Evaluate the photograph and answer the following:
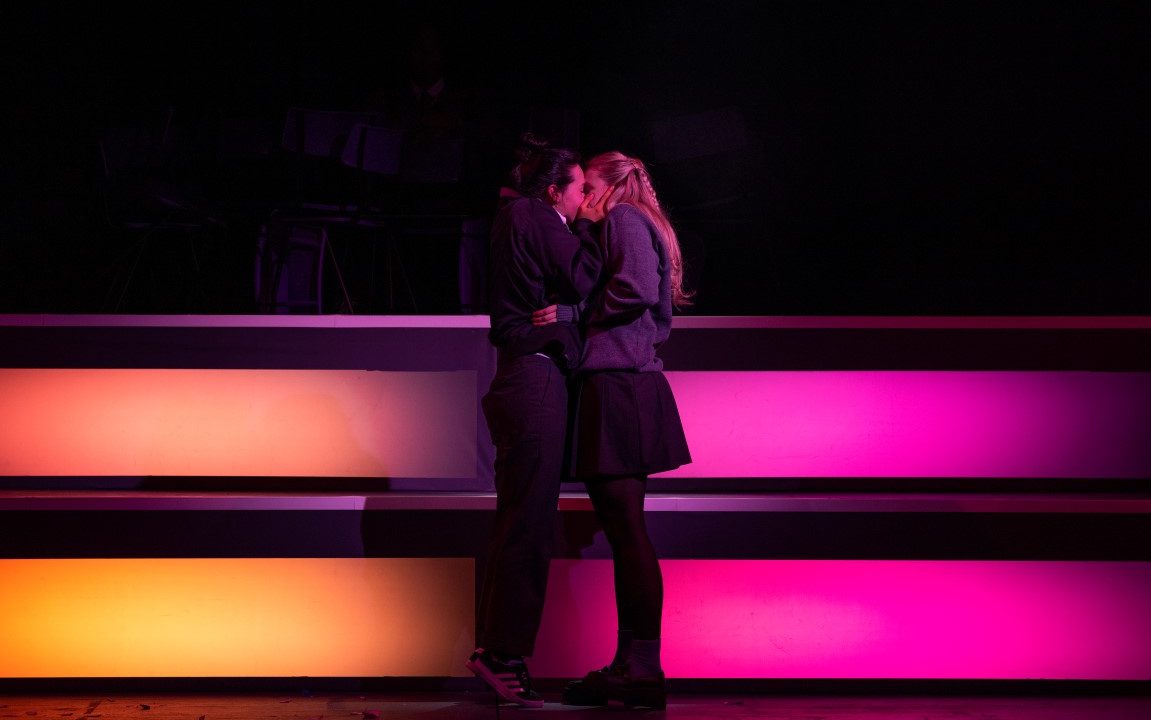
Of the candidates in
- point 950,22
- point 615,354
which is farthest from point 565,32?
point 615,354

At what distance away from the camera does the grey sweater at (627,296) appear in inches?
113

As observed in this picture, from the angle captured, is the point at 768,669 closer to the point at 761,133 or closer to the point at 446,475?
the point at 446,475

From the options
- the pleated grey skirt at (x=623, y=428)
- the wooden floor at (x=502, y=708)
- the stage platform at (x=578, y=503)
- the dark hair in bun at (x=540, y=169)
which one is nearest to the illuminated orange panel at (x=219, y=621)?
the stage platform at (x=578, y=503)

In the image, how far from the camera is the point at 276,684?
3.33 m

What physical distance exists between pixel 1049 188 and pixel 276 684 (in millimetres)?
4383

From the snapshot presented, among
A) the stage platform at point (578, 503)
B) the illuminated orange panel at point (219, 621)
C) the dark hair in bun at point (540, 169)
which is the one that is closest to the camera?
the dark hair in bun at point (540, 169)

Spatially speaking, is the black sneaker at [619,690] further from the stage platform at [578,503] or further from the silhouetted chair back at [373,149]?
the silhouetted chair back at [373,149]

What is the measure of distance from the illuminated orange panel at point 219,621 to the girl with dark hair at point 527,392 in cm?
49

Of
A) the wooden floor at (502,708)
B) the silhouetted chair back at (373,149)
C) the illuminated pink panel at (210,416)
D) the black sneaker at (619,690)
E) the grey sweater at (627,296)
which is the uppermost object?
the silhouetted chair back at (373,149)

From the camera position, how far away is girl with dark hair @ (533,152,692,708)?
285cm

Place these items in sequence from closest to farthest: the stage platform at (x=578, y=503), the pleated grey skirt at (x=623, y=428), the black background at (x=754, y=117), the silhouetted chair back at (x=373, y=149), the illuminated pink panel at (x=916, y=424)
Result: the pleated grey skirt at (x=623, y=428)
the stage platform at (x=578, y=503)
the illuminated pink panel at (x=916, y=424)
the silhouetted chair back at (x=373, y=149)
the black background at (x=754, y=117)

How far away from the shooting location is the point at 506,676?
2.89m

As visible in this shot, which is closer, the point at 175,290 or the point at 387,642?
the point at 387,642

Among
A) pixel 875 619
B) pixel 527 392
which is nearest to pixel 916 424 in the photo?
pixel 875 619
